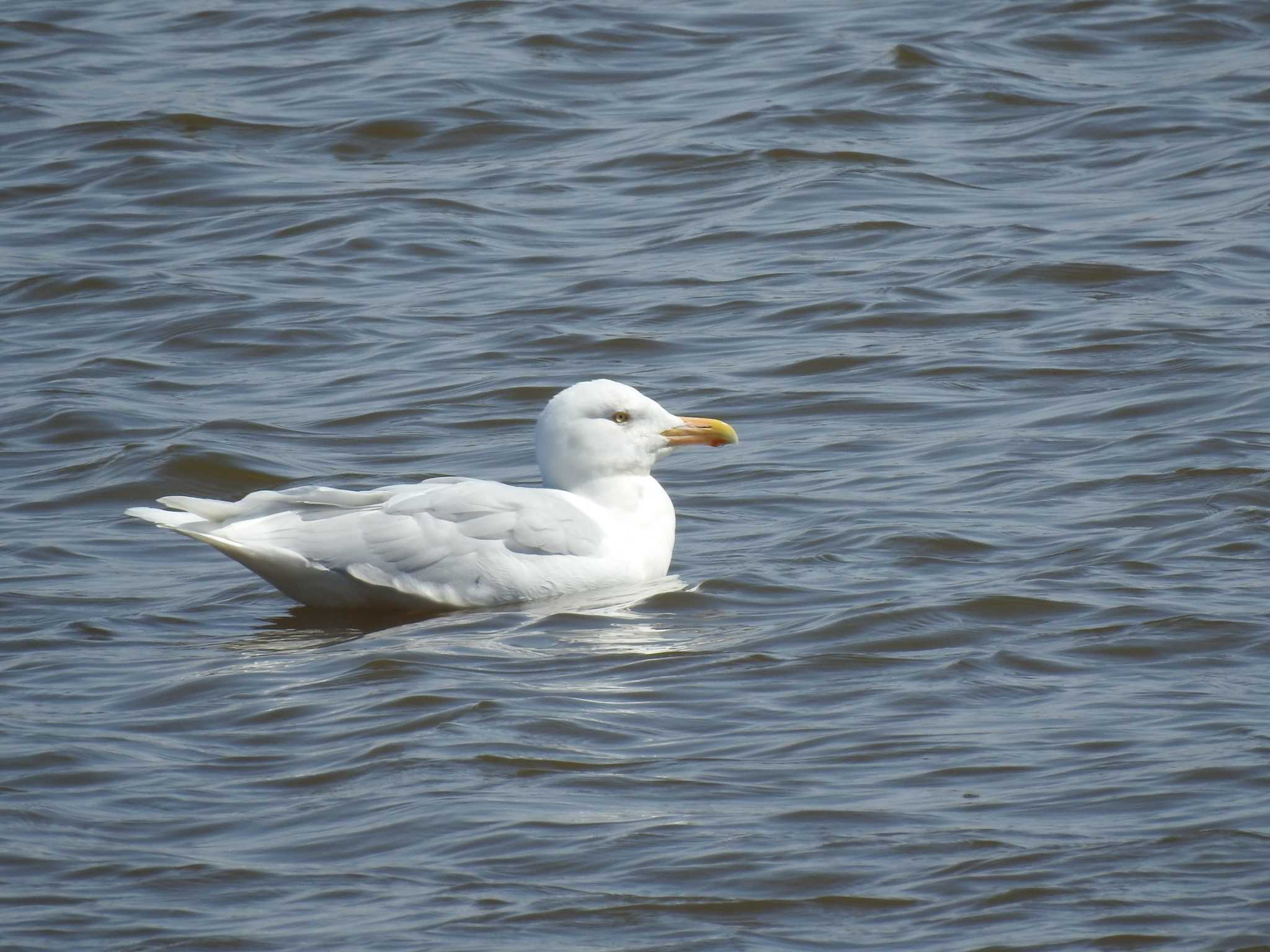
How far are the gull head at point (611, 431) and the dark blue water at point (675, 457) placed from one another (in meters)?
0.46

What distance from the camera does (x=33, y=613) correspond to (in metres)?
7.05

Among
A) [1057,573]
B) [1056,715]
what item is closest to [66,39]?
[1057,573]

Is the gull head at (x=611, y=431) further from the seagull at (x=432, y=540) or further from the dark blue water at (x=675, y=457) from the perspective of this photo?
the dark blue water at (x=675, y=457)

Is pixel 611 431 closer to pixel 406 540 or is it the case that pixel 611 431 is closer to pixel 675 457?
pixel 406 540

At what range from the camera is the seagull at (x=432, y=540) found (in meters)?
6.93

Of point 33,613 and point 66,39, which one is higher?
point 66,39

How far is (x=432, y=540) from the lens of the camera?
693cm

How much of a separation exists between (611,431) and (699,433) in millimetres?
311

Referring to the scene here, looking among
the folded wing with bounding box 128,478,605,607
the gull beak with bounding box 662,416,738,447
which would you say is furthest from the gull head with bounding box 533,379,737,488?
the folded wing with bounding box 128,478,605,607

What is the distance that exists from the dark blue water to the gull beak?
0.43 meters

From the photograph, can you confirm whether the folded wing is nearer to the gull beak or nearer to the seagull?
the seagull

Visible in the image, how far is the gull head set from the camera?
7414 mm

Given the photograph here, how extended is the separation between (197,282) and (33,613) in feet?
14.7

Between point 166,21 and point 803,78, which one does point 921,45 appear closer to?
point 803,78
